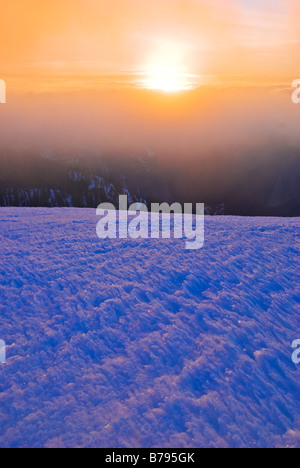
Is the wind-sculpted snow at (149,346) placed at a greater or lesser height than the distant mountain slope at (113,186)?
lesser

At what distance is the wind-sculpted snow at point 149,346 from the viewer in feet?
7.13

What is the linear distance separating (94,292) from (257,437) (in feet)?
7.33

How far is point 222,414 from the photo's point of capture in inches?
89.0

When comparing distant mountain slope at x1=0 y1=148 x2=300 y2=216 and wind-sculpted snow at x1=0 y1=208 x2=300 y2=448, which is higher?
distant mountain slope at x1=0 y1=148 x2=300 y2=216

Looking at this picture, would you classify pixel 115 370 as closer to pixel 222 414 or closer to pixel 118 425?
pixel 118 425

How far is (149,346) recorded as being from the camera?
2.84m

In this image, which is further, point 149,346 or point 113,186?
point 113,186

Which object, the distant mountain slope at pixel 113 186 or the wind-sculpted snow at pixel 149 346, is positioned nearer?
the wind-sculpted snow at pixel 149 346

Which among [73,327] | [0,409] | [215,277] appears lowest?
[0,409]

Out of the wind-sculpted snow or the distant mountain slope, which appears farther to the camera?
the distant mountain slope

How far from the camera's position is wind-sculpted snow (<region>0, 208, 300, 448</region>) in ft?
7.13
